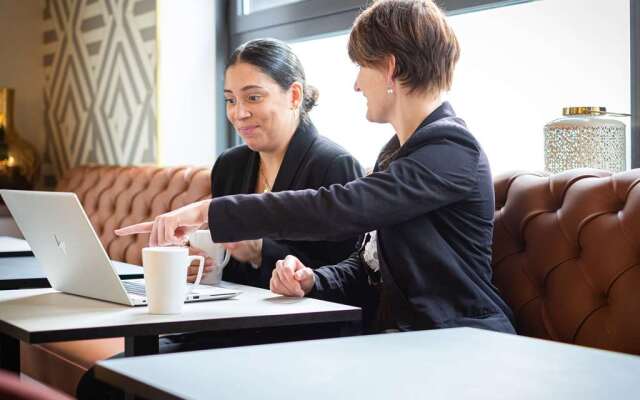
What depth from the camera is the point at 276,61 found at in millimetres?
2447

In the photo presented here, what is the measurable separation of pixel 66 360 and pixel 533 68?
4.96ft

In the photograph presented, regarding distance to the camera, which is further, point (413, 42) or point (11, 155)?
point (11, 155)

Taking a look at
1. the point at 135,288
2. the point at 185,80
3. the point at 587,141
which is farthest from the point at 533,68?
the point at 185,80

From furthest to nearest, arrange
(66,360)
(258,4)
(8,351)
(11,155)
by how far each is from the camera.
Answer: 1. (11,155)
2. (258,4)
3. (66,360)
4. (8,351)

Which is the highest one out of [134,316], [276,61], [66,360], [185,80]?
[185,80]

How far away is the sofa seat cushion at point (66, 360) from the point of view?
2.23 metres

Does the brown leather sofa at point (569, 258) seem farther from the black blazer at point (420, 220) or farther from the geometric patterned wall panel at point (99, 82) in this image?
the geometric patterned wall panel at point (99, 82)

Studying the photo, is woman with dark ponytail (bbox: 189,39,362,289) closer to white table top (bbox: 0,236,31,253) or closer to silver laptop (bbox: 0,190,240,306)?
silver laptop (bbox: 0,190,240,306)

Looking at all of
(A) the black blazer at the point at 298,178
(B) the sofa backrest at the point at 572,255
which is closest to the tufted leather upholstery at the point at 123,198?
(A) the black blazer at the point at 298,178

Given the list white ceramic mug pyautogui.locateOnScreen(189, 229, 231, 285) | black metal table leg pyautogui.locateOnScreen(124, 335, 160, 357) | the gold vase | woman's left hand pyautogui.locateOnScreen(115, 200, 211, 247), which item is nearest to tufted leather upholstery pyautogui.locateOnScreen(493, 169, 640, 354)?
white ceramic mug pyautogui.locateOnScreen(189, 229, 231, 285)

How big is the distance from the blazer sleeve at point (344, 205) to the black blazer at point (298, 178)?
368 millimetres

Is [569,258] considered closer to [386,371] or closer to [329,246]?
[329,246]

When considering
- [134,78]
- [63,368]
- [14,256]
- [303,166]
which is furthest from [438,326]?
[134,78]

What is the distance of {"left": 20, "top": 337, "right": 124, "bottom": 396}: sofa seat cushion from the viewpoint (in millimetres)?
2230
